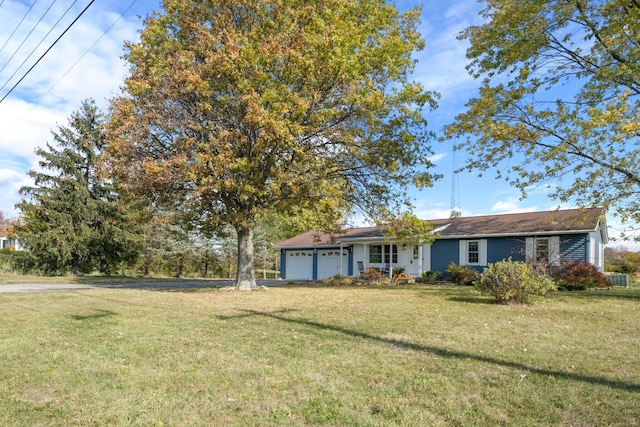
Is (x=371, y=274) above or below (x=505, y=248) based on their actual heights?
below

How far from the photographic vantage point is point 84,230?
27.9 m

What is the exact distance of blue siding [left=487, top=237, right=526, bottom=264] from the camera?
21109 mm

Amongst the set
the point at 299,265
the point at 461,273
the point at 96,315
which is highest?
the point at 461,273

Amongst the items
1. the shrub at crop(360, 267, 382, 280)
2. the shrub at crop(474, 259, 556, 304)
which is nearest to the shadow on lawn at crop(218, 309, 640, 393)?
the shrub at crop(474, 259, 556, 304)

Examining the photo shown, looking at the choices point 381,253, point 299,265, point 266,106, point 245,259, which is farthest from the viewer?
point 299,265

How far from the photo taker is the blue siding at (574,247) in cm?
1948

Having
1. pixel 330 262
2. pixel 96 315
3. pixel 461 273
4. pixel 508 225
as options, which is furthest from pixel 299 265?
pixel 96 315

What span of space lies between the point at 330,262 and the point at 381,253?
4442mm

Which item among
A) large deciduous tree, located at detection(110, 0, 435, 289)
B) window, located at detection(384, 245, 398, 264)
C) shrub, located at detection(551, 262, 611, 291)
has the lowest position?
shrub, located at detection(551, 262, 611, 291)

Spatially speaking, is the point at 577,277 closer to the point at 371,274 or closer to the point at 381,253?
the point at 371,274

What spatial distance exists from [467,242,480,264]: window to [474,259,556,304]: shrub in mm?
11618

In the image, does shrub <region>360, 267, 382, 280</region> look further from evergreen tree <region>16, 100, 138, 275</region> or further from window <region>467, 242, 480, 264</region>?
evergreen tree <region>16, 100, 138, 275</region>

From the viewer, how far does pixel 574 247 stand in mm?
19750

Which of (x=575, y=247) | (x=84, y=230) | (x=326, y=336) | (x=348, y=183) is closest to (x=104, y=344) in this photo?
(x=326, y=336)
